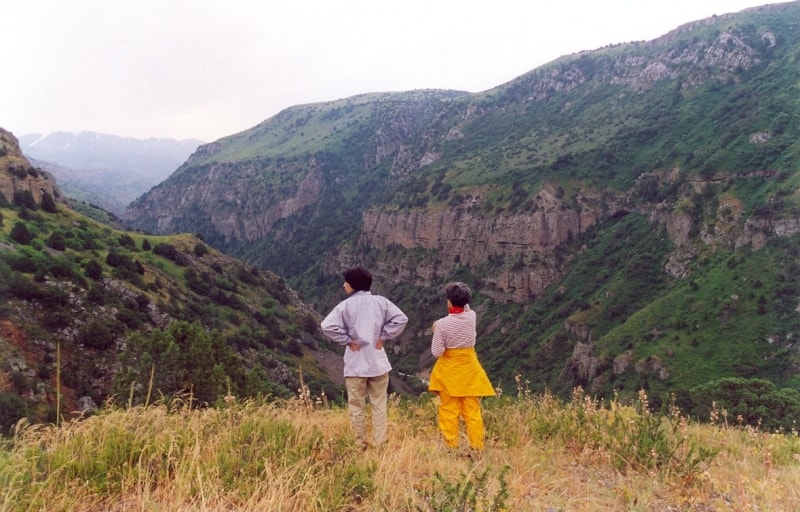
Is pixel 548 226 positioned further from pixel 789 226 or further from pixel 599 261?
pixel 789 226

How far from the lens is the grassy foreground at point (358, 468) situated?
133 inches

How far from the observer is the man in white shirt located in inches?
211

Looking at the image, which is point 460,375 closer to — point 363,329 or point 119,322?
point 363,329

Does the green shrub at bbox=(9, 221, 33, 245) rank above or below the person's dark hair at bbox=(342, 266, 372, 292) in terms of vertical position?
above

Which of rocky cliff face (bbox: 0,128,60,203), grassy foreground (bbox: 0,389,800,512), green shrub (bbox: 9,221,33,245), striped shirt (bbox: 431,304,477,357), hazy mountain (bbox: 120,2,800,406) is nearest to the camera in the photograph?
grassy foreground (bbox: 0,389,800,512)

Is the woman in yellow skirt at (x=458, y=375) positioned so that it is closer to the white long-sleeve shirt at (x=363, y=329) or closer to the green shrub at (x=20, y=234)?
the white long-sleeve shirt at (x=363, y=329)

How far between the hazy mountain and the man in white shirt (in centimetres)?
4128

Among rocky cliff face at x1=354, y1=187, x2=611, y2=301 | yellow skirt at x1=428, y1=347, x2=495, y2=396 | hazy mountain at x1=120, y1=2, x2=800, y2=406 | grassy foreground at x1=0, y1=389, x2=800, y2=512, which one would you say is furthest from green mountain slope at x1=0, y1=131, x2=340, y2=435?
rocky cliff face at x1=354, y1=187, x2=611, y2=301

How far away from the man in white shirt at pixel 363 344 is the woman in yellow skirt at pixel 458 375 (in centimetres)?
61

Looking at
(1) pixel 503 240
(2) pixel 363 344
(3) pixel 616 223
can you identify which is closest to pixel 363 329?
(2) pixel 363 344

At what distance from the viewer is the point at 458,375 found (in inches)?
219

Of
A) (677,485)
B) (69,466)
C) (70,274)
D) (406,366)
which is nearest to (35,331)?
(70,274)

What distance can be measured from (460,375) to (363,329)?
4.25 ft

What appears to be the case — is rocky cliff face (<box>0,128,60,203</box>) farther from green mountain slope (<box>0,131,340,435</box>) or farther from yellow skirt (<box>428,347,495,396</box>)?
yellow skirt (<box>428,347,495,396</box>)
